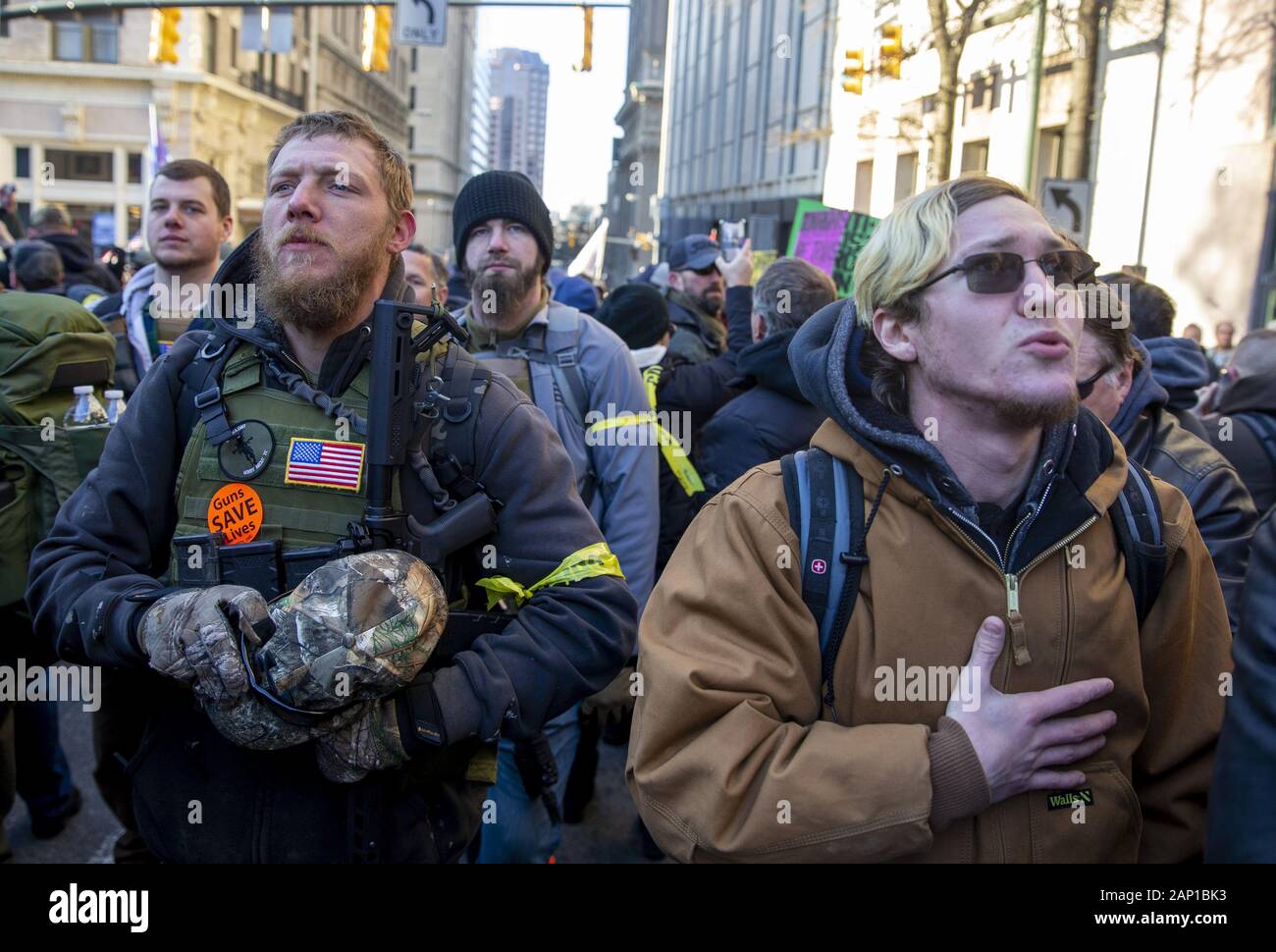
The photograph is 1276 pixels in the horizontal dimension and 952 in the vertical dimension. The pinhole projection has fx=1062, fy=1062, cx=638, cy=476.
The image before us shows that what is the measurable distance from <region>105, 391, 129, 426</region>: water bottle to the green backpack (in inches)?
5.8

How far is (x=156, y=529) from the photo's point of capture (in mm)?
2523

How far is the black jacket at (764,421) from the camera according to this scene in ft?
12.9

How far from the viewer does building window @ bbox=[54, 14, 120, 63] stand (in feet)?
129

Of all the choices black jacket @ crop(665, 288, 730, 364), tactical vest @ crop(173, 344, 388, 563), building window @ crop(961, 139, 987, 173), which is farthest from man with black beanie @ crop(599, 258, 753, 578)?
building window @ crop(961, 139, 987, 173)

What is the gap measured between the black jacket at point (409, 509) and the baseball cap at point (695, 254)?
4208mm

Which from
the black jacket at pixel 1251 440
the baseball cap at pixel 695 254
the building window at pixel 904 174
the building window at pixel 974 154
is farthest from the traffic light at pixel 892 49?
the black jacket at pixel 1251 440

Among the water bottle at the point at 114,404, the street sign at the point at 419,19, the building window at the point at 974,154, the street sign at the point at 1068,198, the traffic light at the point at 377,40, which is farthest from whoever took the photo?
the building window at the point at 974,154

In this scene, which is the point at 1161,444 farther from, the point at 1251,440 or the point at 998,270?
the point at 998,270

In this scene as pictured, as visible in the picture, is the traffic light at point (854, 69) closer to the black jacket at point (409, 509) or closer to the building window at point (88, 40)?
the black jacket at point (409, 509)

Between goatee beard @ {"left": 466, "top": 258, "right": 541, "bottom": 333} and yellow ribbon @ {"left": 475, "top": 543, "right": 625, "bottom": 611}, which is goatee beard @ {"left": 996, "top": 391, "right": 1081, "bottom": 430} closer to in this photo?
A: yellow ribbon @ {"left": 475, "top": 543, "right": 625, "bottom": 611}

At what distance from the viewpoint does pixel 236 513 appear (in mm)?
2408
